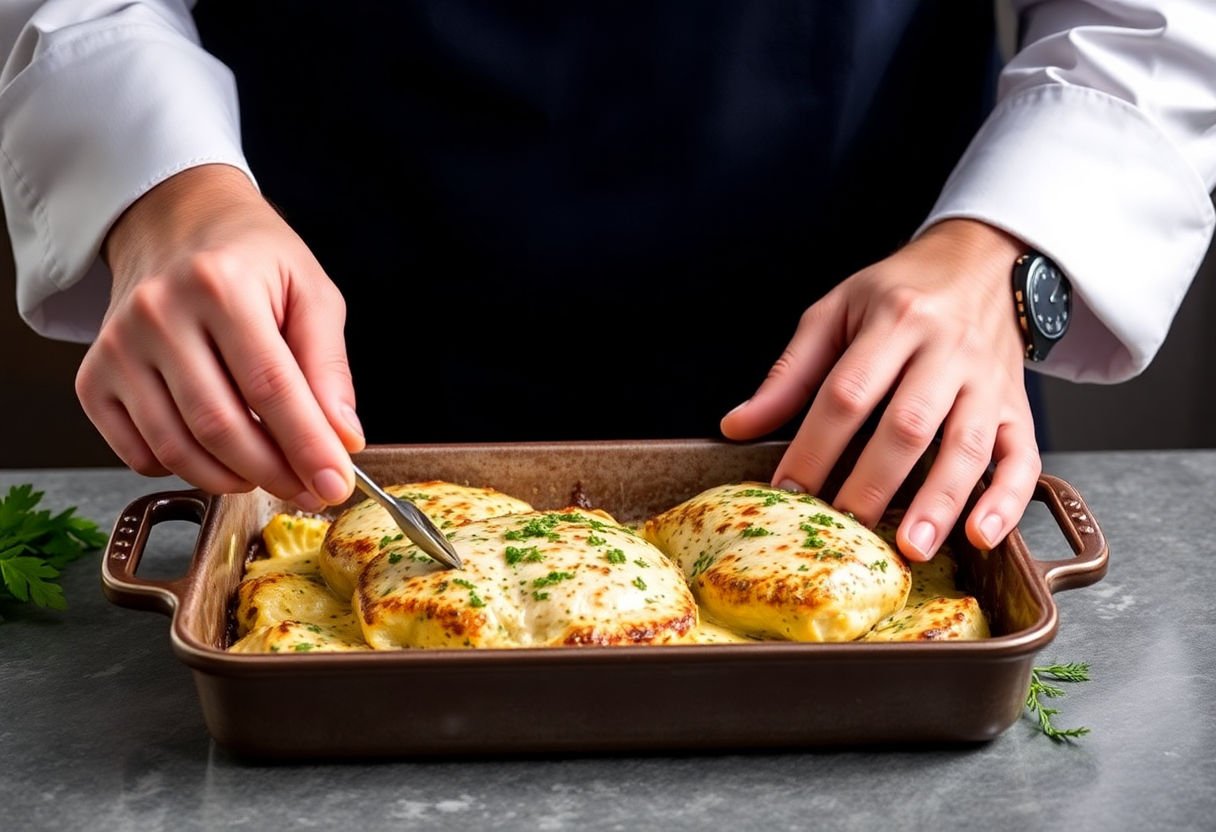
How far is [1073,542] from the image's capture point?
1560 millimetres

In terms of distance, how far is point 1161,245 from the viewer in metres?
1.99

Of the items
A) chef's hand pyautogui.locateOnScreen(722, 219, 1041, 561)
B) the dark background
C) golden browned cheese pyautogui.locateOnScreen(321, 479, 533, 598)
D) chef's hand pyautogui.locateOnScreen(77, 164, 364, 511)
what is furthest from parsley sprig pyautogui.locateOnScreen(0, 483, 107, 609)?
the dark background

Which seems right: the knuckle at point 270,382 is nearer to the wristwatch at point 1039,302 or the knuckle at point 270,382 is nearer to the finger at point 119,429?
the finger at point 119,429

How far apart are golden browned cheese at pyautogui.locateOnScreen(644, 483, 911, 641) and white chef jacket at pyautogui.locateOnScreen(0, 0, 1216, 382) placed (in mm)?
507

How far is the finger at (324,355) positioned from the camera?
5.04 ft

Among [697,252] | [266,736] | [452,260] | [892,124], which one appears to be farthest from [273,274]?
[892,124]

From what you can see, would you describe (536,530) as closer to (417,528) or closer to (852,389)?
(417,528)

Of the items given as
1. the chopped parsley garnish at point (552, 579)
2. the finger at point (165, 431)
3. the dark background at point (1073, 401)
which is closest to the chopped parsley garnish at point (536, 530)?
the chopped parsley garnish at point (552, 579)

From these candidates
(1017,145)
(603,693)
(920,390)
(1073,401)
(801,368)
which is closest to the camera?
(603,693)

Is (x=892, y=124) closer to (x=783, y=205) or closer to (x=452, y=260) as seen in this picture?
(x=783, y=205)

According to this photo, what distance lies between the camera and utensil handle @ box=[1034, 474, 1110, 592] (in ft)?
4.82

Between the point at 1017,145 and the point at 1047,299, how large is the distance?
221 millimetres

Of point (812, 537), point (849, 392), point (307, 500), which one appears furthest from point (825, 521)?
point (307, 500)

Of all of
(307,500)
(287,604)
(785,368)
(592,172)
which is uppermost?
(592,172)
